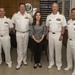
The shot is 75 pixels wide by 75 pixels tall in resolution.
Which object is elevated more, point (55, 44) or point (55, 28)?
point (55, 28)

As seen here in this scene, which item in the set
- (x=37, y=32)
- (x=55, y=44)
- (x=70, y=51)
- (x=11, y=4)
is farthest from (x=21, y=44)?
(x=11, y=4)

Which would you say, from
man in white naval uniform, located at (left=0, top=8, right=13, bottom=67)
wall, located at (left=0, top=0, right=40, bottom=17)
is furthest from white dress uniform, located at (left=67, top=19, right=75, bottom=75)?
wall, located at (left=0, top=0, right=40, bottom=17)

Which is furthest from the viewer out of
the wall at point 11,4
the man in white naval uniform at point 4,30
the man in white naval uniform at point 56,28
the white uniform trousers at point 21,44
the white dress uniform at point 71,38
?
the wall at point 11,4

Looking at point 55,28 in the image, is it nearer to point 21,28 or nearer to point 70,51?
point 70,51

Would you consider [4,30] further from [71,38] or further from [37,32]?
[71,38]

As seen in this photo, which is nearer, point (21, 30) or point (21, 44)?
point (21, 30)

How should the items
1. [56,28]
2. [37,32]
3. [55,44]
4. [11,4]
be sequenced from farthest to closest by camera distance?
[11,4] → [37,32] → [55,44] → [56,28]

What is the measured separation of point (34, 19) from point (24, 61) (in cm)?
112

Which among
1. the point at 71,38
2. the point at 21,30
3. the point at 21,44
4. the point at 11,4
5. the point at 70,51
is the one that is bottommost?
the point at 70,51

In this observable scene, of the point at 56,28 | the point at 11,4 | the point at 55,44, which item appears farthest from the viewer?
the point at 11,4

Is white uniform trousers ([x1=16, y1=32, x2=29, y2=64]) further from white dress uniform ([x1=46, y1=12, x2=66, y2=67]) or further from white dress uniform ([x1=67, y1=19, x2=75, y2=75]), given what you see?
white dress uniform ([x1=67, y1=19, x2=75, y2=75])

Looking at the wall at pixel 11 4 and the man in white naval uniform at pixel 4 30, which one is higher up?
the wall at pixel 11 4

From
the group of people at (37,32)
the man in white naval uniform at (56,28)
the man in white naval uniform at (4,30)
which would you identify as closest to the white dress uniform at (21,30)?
the group of people at (37,32)

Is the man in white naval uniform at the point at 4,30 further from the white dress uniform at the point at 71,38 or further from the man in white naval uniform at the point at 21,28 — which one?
the white dress uniform at the point at 71,38
